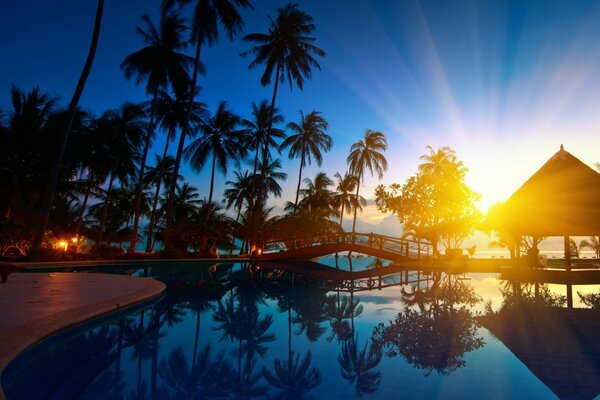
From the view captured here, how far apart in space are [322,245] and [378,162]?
20.1 metres

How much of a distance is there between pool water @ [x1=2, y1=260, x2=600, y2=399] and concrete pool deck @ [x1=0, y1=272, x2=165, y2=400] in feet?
0.70

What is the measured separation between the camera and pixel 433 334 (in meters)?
6.37

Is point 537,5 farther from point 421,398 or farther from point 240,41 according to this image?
point 240,41

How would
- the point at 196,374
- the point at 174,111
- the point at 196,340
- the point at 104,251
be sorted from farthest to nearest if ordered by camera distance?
the point at 174,111, the point at 104,251, the point at 196,340, the point at 196,374

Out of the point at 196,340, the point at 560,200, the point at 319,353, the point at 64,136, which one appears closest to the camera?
the point at 319,353

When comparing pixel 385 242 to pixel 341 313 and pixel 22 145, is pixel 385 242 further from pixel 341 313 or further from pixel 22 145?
pixel 22 145

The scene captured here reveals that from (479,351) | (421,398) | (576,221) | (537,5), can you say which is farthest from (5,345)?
(576,221)

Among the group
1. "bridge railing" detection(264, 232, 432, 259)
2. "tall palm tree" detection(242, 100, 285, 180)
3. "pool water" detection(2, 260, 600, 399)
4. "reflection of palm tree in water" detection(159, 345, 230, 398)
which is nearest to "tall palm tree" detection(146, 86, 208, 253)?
"tall palm tree" detection(242, 100, 285, 180)

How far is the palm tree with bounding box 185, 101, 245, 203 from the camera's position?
2992 cm

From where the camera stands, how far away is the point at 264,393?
3.83 meters

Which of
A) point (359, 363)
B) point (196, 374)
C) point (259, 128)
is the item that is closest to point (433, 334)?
point (359, 363)

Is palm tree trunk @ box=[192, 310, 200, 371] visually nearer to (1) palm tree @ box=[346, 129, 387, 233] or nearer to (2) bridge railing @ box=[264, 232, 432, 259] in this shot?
(2) bridge railing @ box=[264, 232, 432, 259]

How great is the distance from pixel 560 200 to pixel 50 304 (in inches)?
752

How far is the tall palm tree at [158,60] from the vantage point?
2411 centimetres
